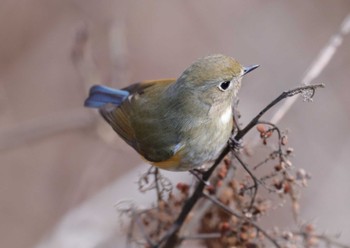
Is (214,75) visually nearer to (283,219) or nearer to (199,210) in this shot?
(199,210)

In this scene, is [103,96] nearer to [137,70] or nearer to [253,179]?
[253,179]

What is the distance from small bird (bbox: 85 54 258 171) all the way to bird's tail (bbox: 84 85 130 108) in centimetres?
9

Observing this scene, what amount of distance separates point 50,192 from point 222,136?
3.45 meters

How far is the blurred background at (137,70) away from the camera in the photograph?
576 cm

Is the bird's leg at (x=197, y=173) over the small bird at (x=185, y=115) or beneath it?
beneath

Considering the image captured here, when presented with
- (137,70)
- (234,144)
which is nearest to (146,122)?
(234,144)

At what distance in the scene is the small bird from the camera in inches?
113

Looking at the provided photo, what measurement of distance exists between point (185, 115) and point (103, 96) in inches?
26.1

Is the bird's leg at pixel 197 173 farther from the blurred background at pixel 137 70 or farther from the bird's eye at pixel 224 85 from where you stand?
the blurred background at pixel 137 70

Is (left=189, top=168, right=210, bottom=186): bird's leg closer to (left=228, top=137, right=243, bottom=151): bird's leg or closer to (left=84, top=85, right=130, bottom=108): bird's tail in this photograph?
(left=228, top=137, right=243, bottom=151): bird's leg

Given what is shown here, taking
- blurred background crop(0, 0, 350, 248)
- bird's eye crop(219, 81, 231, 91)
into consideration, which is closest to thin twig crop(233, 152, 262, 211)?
bird's eye crop(219, 81, 231, 91)

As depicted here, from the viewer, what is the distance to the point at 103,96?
3588 mm

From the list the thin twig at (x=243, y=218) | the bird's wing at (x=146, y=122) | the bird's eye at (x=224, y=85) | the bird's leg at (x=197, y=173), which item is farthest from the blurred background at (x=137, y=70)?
the thin twig at (x=243, y=218)

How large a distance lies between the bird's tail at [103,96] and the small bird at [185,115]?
9 cm
